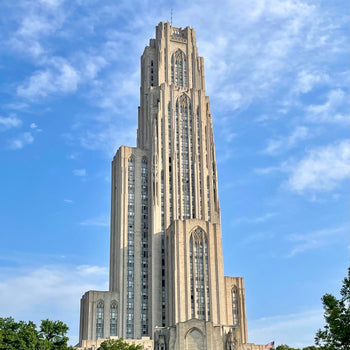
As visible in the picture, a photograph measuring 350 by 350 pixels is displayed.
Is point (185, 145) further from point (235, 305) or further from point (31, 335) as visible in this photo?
point (31, 335)

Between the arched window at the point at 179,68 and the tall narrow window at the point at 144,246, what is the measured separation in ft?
88.0

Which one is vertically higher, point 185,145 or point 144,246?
point 185,145

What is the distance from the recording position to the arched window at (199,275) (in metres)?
127

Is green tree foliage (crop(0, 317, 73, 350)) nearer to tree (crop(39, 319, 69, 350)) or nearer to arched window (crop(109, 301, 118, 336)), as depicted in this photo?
tree (crop(39, 319, 69, 350))

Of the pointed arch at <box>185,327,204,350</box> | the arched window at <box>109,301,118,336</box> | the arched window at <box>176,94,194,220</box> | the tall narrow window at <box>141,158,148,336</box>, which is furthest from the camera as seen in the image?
the arched window at <box>176,94,194,220</box>

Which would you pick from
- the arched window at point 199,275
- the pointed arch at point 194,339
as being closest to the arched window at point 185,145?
the arched window at point 199,275

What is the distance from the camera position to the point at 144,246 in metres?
141

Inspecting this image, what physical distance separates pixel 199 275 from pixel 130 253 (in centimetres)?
1989

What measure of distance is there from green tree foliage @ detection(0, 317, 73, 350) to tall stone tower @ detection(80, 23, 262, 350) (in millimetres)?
30229

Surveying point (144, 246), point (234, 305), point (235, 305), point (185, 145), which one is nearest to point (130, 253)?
point (144, 246)

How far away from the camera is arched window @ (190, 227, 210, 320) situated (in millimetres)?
126812

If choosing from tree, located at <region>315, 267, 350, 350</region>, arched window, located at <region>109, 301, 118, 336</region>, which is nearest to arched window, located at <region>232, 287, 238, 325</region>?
arched window, located at <region>109, 301, 118, 336</region>

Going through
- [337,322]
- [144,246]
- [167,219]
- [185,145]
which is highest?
[185,145]

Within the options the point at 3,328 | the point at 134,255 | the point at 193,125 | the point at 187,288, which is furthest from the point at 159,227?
the point at 3,328
